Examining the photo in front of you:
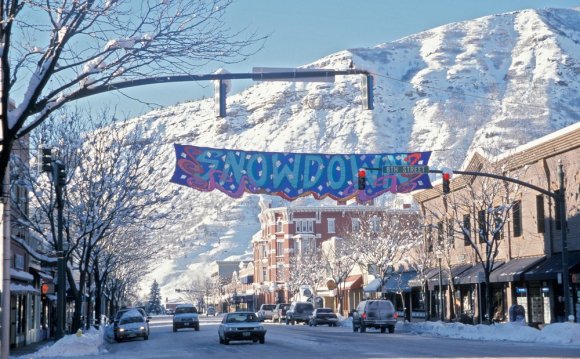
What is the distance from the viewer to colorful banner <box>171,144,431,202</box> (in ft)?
136

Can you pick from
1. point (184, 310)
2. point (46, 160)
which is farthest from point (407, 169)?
point (184, 310)

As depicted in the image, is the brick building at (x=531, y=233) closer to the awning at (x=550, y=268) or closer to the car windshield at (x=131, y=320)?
the awning at (x=550, y=268)

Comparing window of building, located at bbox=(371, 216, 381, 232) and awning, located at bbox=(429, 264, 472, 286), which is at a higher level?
window of building, located at bbox=(371, 216, 381, 232)

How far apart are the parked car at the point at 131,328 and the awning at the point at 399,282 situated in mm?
26171

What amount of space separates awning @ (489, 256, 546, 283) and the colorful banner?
813 centimetres

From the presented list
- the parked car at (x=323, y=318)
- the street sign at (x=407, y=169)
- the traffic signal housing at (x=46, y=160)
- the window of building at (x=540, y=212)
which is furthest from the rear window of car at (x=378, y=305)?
the traffic signal housing at (x=46, y=160)

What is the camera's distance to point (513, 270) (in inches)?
1906

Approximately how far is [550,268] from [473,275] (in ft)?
32.3

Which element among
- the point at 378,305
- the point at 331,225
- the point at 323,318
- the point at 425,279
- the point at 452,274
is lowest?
the point at 323,318

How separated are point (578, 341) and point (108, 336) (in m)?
31.2

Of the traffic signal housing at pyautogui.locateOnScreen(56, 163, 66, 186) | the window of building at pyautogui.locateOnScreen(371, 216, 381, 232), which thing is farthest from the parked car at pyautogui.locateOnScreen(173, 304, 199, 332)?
the traffic signal housing at pyautogui.locateOnScreen(56, 163, 66, 186)

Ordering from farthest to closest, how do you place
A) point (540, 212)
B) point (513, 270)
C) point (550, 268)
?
point (513, 270), point (540, 212), point (550, 268)

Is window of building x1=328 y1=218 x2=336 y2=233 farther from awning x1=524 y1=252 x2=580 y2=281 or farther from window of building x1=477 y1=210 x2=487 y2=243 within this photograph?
awning x1=524 y1=252 x2=580 y2=281

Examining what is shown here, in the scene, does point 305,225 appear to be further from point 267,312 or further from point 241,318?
point 241,318
